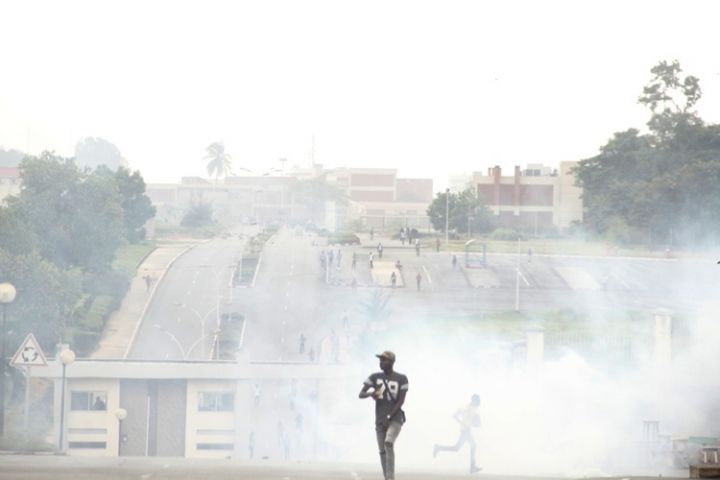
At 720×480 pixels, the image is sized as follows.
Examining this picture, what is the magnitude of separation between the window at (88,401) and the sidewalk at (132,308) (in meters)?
14.8

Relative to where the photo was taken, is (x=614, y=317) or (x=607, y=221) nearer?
(x=614, y=317)

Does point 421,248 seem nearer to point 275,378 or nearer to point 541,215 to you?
point 541,215

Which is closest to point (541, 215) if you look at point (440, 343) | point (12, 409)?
point (440, 343)

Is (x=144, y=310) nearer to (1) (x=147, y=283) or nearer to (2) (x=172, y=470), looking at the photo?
(1) (x=147, y=283)

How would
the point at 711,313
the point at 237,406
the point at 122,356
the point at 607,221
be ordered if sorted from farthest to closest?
the point at 607,221 < the point at 711,313 < the point at 122,356 < the point at 237,406

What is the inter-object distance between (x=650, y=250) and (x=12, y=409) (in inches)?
3194

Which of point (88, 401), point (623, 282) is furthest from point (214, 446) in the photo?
point (623, 282)

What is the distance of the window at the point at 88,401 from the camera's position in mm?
59469

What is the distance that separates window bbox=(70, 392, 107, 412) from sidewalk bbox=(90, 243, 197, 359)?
1480 cm

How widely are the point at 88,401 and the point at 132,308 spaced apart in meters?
31.9

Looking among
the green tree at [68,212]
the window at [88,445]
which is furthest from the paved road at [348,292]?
the window at [88,445]

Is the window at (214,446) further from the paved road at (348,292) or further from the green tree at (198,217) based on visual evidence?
the green tree at (198,217)

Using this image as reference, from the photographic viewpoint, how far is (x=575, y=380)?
64812 millimetres

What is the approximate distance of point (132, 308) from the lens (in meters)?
91.5
